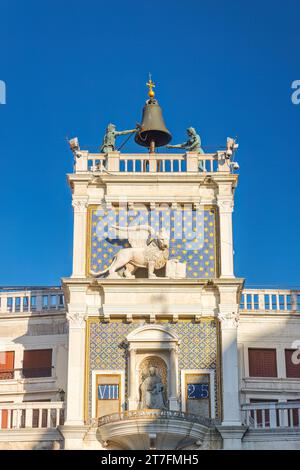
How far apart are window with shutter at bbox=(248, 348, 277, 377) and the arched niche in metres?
4.10

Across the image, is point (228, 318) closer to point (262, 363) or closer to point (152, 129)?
point (262, 363)

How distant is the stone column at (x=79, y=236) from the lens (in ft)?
120

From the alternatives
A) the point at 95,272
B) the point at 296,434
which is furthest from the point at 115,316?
the point at 296,434

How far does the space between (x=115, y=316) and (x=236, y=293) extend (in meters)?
3.67

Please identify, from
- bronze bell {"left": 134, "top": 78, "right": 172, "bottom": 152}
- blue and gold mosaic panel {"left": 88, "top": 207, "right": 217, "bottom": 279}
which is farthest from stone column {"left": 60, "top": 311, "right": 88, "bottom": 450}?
bronze bell {"left": 134, "top": 78, "right": 172, "bottom": 152}

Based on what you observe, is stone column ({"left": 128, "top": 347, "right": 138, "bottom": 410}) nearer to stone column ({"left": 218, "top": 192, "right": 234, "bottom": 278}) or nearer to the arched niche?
the arched niche

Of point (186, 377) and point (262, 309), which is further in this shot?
point (262, 309)

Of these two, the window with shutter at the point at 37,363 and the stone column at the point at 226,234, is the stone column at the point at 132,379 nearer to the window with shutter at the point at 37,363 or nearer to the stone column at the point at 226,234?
the stone column at the point at 226,234

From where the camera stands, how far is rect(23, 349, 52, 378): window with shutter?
127 ft

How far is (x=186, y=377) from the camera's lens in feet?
116

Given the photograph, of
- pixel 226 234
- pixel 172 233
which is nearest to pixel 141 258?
pixel 172 233
